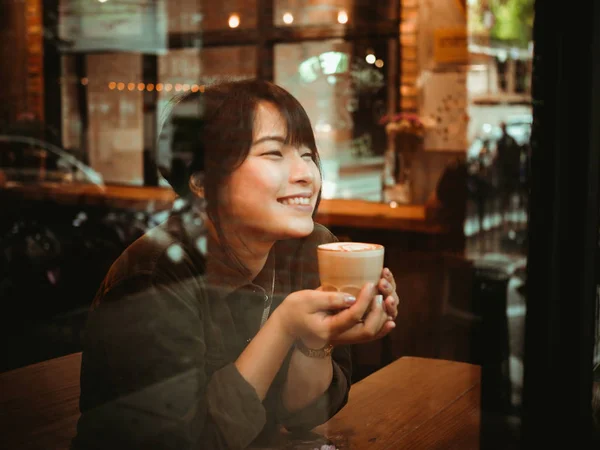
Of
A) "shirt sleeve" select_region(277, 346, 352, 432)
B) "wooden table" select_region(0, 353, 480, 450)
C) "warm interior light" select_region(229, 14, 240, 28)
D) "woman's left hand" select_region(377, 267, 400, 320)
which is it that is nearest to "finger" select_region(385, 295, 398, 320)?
"woman's left hand" select_region(377, 267, 400, 320)

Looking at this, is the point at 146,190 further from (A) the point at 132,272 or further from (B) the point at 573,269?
(B) the point at 573,269

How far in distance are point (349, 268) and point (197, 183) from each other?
9.8 inches

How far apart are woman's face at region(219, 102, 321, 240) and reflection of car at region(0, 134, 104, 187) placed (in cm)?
33

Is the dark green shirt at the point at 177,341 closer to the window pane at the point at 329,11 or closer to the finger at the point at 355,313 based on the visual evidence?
the finger at the point at 355,313

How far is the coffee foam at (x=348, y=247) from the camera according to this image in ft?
3.24

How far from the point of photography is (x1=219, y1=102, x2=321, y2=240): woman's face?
3.22 ft

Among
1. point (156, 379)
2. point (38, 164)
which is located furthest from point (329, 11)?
point (156, 379)

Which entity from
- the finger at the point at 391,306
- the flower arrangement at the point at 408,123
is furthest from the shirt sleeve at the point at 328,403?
the flower arrangement at the point at 408,123

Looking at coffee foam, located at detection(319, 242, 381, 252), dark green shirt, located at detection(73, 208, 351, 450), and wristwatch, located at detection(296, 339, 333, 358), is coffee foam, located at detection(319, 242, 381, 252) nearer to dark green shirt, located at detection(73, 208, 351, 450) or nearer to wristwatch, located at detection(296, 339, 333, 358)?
dark green shirt, located at detection(73, 208, 351, 450)

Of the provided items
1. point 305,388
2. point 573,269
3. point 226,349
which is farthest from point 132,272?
point 573,269

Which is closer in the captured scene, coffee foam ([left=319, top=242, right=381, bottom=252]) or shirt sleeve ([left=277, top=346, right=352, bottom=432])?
coffee foam ([left=319, top=242, right=381, bottom=252])

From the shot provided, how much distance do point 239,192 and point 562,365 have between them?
0.64 metres

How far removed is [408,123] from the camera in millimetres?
4758

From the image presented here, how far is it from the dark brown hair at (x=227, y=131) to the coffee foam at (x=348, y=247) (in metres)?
0.07
